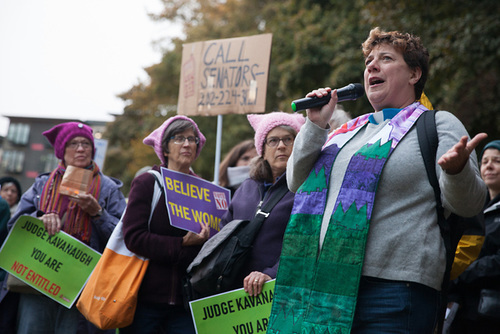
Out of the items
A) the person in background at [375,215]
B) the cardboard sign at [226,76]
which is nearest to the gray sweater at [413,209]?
the person in background at [375,215]

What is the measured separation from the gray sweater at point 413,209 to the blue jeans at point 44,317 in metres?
2.77

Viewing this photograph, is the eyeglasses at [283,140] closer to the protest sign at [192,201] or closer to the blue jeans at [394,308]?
the protest sign at [192,201]

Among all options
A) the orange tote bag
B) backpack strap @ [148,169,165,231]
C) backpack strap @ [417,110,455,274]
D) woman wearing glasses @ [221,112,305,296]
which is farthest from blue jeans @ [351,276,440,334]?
backpack strap @ [148,169,165,231]

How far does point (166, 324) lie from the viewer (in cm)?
383

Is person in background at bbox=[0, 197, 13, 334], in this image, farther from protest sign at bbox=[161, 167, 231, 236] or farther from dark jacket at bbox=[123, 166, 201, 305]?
protest sign at bbox=[161, 167, 231, 236]

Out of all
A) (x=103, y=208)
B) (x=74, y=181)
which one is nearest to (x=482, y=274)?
(x=103, y=208)

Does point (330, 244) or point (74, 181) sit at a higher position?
point (74, 181)

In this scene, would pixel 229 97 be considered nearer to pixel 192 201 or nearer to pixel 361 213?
pixel 192 201

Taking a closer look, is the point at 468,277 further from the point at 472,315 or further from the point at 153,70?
the point at 153,70

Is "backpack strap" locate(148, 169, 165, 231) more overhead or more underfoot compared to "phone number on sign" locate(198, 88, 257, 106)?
more underfoot

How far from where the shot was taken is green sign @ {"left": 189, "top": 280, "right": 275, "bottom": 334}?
322 centimetres

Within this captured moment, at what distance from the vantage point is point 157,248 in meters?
3.76

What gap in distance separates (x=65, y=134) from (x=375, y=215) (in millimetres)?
3245

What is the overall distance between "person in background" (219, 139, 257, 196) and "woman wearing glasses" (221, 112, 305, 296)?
1.38 metres
